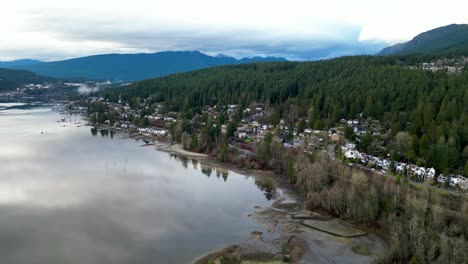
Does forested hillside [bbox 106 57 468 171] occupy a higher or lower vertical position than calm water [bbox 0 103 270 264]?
higher

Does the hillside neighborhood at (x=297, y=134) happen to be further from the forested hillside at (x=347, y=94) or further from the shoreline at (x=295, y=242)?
the shoreline at (x=295, y=242)

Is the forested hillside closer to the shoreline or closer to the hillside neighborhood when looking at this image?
the hillside neighborhood

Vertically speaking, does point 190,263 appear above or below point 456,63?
below

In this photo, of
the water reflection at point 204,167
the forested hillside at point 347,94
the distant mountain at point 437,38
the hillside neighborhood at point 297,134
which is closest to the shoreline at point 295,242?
the hillside neighborhood at point 297,134

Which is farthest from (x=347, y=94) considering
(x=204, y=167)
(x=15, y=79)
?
(x=15, y=79)

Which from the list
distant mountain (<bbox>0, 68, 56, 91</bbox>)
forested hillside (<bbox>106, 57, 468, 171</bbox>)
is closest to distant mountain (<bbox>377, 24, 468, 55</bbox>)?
forested hillside (<bbox>106, 57, 468, 171</bbox>)

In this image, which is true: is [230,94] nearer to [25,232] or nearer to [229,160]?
[229,160]

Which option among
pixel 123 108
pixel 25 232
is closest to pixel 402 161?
pixel 25 232
